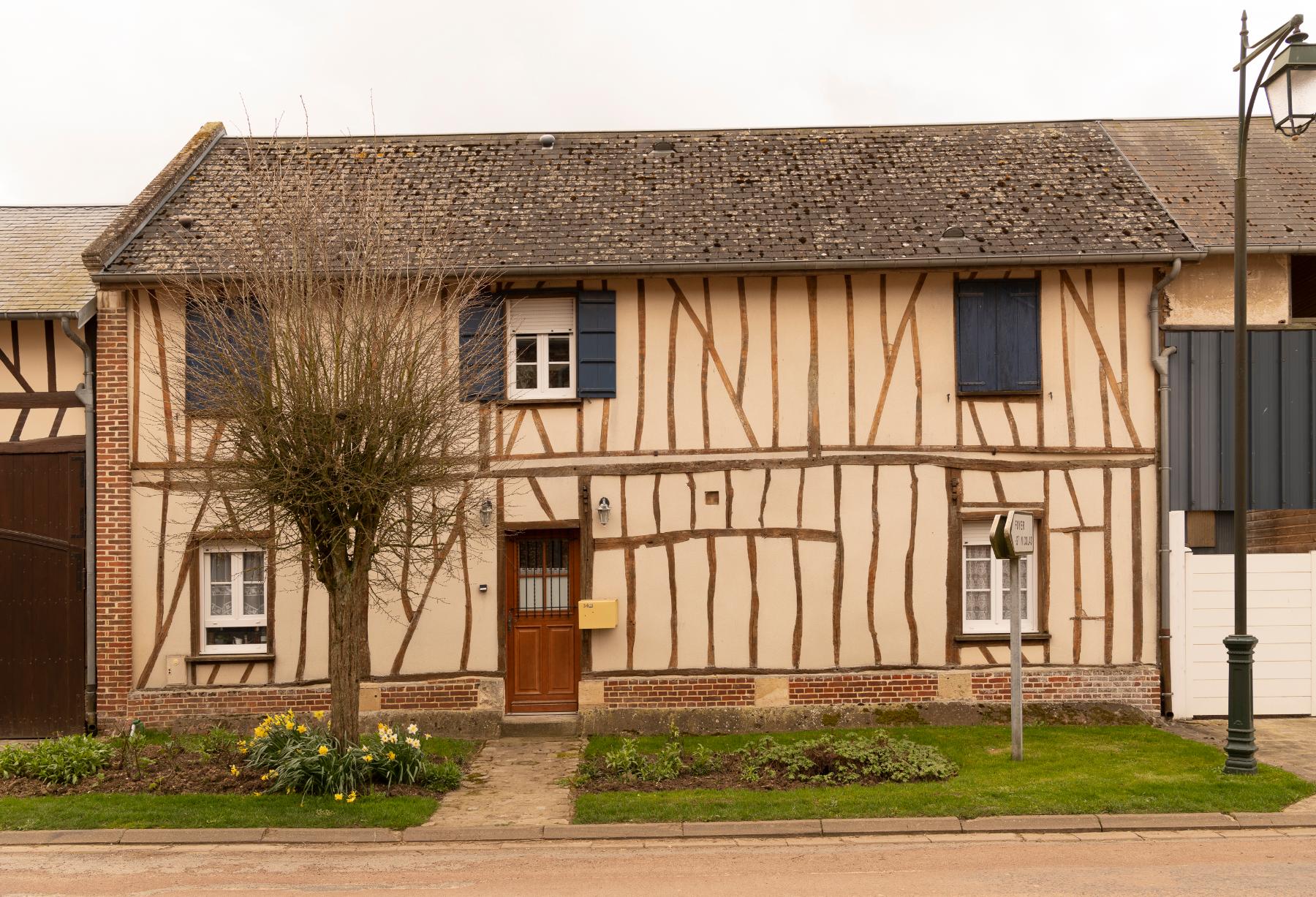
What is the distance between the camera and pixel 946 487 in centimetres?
1212

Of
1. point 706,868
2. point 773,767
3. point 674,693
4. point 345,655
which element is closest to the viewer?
point 706,868

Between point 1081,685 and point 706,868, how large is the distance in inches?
244

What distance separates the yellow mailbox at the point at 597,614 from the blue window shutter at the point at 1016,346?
5.03 meters

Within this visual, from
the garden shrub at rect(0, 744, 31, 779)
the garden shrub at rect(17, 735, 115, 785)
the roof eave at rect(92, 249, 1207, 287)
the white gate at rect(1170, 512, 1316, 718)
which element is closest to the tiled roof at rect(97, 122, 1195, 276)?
the roof eave at rect(92, 249, 1207, 287)

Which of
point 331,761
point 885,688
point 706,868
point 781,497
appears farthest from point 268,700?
point 885,688

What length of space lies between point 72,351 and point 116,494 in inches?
69.7

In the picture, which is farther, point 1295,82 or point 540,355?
point 540,355

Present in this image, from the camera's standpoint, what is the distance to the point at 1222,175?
14000mm

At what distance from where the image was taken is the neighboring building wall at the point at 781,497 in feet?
39.4

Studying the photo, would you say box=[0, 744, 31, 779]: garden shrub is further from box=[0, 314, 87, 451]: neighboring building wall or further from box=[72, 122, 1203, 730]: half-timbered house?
box=[0, 314, 87, 451]: neighboring building wall

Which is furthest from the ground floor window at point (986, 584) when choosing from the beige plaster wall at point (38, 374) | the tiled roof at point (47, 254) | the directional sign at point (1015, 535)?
the tiled roof at point (47, 254)

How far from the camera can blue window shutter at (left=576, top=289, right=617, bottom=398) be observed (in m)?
12.1

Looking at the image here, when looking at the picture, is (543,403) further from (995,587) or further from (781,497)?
(995,587)

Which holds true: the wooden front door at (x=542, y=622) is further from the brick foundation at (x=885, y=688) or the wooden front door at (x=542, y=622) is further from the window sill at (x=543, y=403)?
the window sill at (x=543, y=403)
